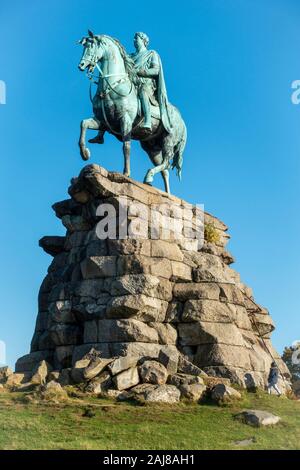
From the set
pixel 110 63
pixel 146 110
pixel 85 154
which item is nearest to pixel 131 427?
pixel 85 154

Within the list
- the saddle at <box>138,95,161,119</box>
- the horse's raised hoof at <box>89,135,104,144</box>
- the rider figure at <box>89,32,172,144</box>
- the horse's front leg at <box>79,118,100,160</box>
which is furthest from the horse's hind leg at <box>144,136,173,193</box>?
the horse's front leg at <box>79,118,100,160</box>

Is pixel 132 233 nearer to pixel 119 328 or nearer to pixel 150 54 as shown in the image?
pixel 119 328

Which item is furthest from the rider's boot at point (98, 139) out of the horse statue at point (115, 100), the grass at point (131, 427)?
the grass at point (131, 427)

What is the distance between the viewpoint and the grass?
37.0ft

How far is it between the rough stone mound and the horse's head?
3.53 meters

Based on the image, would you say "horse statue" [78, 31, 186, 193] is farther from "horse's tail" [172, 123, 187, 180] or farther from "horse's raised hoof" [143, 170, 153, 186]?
"horse's tail" [172, 123, 187, 180]

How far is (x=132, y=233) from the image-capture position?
19.4m

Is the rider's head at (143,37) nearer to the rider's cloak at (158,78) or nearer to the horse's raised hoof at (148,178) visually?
the rider's cloak at (158,78)

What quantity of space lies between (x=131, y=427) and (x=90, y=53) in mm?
13056

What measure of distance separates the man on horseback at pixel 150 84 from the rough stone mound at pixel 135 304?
2957mm

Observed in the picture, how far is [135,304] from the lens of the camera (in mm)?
17797

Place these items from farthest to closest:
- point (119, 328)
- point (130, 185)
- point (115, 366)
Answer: point (130, 185)
point (119, 328)
point (115, 366)
